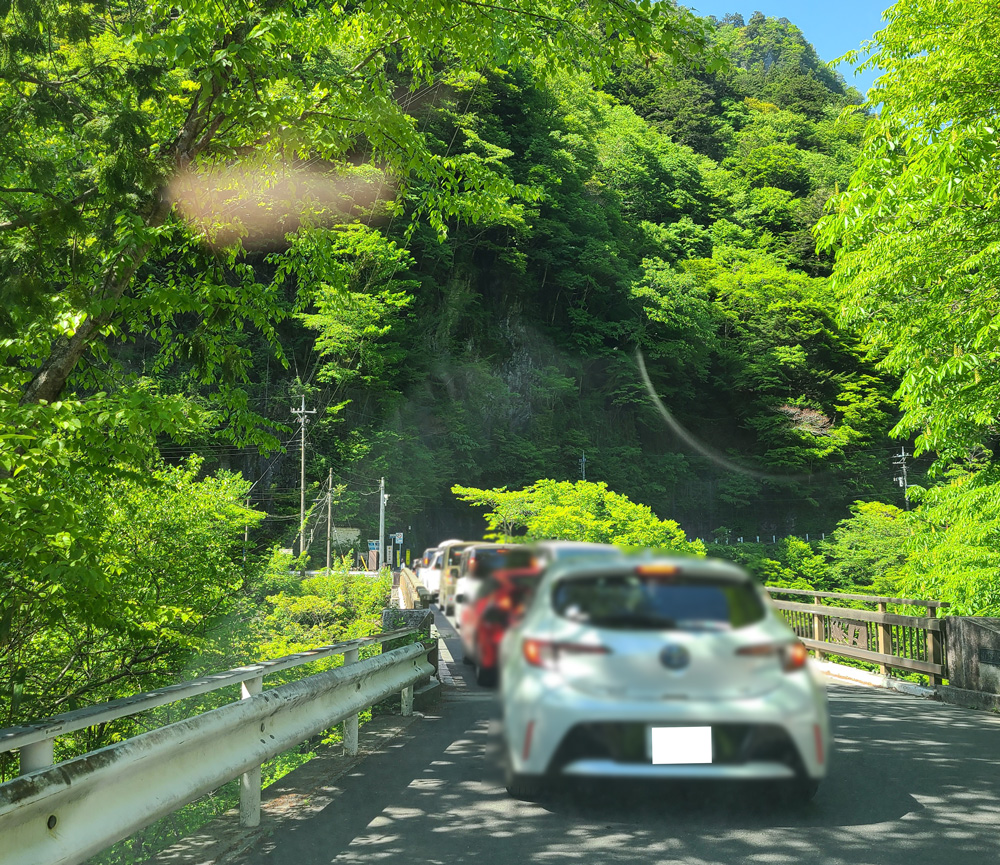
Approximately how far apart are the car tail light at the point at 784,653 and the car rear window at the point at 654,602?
0.03 metres

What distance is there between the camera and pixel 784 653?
2.89ft

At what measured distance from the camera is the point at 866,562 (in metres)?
3.13

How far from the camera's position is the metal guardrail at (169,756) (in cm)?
376

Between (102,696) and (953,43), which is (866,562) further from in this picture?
(102,696)

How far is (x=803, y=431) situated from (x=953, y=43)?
552 cm

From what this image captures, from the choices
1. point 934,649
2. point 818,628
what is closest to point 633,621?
point 818,628

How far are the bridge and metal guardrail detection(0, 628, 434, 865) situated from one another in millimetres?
11

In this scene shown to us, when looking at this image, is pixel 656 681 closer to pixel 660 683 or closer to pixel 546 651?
pixel 660 683

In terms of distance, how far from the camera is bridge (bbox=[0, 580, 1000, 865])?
4152 mm

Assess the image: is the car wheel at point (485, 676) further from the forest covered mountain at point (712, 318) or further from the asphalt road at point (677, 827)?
the asphalt road at point (677, 827)

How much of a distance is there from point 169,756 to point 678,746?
4895mm

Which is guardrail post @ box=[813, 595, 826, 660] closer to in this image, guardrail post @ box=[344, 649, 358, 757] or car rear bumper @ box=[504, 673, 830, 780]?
car rear bumper @ box=[504, 673, 830, 780]

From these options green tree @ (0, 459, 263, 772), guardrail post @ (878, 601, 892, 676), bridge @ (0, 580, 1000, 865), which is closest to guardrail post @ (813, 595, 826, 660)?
guardrail post @ (878, 601, 892, 676)

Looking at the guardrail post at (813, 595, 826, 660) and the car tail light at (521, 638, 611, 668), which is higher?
the car tail light at (521, 638, 611, 668)
